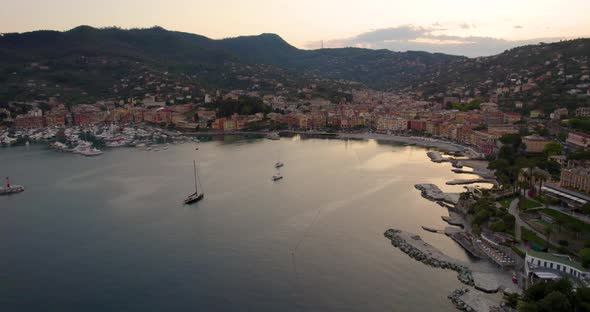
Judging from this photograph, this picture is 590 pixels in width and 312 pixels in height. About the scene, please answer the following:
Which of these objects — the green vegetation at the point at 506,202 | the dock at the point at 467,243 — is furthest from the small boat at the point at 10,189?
the green vegetation at the point at 506,202

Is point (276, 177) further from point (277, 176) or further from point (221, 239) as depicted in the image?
point (221, 239)

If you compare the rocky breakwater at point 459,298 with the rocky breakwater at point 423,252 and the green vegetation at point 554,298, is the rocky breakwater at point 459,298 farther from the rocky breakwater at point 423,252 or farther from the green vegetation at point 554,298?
the green vegetation at point 554,298

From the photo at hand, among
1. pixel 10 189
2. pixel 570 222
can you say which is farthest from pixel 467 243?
pixel 10 189

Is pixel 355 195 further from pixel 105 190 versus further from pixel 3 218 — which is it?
pixel 3 218

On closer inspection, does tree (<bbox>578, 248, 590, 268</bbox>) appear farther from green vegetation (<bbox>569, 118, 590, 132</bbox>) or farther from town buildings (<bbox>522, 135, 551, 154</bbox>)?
green vegetation (<bbox>569, 118, 590, 132</bbox>)

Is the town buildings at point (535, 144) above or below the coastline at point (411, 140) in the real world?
above

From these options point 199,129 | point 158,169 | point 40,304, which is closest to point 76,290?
point 40,304
